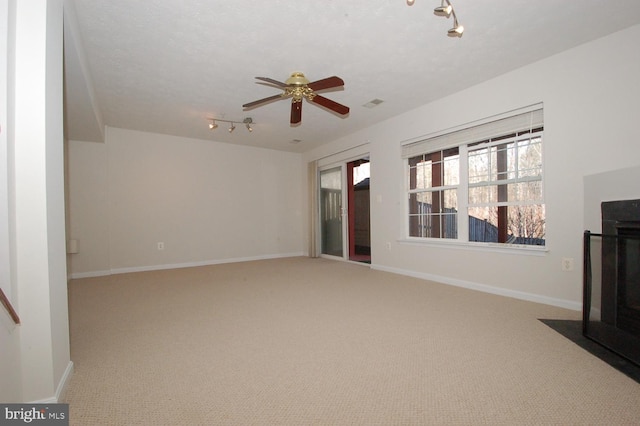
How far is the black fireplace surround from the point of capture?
1.75 meters

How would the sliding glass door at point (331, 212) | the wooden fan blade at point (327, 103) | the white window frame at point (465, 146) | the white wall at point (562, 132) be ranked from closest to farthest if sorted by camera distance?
the white wall at point (562, 132), the wooden fan blade at point (327, 103), the white window frame at point (465, 146), the sliding glass door at point (331, 212)

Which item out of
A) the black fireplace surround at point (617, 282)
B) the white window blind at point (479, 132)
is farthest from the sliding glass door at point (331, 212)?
the black fireplace surround at point (617, 282)

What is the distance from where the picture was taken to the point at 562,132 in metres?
2.75

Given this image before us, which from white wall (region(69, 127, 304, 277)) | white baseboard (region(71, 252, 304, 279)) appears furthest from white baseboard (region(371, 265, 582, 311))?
white wall (region(69, 127, 304, 277))

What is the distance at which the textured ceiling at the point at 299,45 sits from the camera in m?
2.12

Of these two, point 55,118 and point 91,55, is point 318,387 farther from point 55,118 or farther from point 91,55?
point 91,55

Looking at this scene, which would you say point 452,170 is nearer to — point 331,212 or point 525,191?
point 525,191

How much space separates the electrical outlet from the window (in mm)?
347

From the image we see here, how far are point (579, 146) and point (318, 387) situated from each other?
10.2 feet

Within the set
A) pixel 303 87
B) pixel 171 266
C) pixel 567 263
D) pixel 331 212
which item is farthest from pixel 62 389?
pixel 331 212

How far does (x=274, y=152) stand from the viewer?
648cm

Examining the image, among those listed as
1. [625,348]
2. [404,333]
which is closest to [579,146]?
[625,348]

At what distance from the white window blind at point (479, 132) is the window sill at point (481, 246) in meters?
1.27

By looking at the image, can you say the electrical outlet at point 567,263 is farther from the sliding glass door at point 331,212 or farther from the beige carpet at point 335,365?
the sliding glass door at point 331,212
